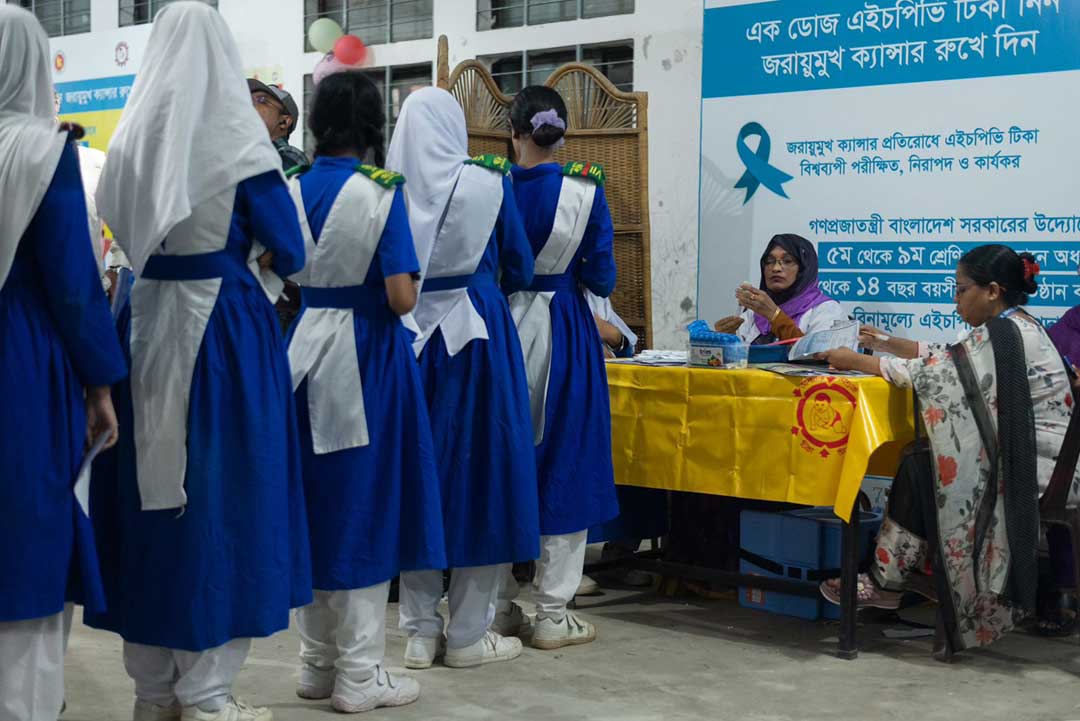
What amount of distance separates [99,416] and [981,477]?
2198 millimetres

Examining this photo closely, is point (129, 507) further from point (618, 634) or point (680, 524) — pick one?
point (680, 524)

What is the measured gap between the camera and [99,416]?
2.36 m

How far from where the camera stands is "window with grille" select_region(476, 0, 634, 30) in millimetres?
5660

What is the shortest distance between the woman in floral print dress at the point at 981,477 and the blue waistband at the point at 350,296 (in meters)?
1.35

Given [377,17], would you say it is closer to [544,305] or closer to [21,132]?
[544,305]

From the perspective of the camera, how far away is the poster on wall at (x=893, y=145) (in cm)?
442

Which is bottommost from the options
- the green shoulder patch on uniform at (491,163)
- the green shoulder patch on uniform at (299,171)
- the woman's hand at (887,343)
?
the woman's hand at (887,343)

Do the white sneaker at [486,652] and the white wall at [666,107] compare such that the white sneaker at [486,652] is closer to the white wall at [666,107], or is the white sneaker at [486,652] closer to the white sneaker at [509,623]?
the white sneaker at [509,623]

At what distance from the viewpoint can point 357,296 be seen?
294 centimetres

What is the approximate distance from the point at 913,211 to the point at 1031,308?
1.80 feet

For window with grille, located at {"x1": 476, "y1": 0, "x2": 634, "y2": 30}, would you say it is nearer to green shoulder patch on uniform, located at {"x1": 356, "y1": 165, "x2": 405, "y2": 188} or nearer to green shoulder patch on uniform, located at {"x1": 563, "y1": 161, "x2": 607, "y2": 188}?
green shoulder patch on uniform, located at {"x1": 563, "y1": 161, "x2": 607, "y2": 188}

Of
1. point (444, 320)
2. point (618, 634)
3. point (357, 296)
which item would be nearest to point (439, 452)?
point (444, 320)

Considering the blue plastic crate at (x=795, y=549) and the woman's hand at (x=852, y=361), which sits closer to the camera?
the woman's hand at (x=852, y=361)

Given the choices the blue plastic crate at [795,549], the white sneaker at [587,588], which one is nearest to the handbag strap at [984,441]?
the blue plastic crate at [795,549]
